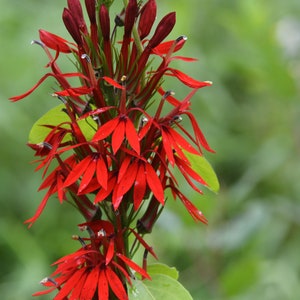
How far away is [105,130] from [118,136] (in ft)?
0.10

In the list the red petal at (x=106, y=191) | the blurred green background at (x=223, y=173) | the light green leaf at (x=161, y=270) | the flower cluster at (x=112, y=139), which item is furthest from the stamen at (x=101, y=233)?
the blurred green background at (x=223, y=173)

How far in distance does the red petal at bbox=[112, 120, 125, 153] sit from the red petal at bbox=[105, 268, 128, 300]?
0.25 m

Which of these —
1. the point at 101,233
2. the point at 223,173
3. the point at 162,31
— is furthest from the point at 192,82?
the point at 223,173

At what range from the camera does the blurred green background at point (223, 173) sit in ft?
9.50

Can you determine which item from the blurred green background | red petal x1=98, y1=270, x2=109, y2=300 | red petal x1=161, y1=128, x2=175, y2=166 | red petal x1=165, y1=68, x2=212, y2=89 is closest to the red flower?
red petal x1=98, y1=270, x2=109, y2=300

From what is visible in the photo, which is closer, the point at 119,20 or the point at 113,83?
the point at 113,83

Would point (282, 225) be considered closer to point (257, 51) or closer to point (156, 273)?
point (257, 51)

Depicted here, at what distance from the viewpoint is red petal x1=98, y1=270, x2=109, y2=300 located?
141 centimetres

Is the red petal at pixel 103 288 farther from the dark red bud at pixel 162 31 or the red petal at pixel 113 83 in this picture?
the dark red bud at pixel 162 31

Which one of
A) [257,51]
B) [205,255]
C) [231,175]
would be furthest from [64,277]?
[231,175]

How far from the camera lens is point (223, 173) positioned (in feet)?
12.7

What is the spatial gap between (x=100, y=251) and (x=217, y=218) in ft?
5.06

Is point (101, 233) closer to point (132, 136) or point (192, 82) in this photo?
point (132, 136)

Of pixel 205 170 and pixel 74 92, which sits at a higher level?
pixel 74 92
